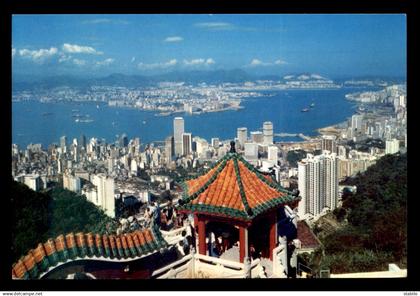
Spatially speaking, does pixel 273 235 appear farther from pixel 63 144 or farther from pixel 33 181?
pixel 33 181

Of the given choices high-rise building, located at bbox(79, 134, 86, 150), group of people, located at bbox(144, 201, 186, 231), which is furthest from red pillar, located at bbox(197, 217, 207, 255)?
high-rise building, located at bbox(79, 134, 86, 150)

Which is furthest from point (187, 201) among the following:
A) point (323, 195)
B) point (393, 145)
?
point (393, 145)

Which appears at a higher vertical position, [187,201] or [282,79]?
[282,79]

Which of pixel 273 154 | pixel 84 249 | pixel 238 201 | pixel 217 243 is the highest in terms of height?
pixel 273 154

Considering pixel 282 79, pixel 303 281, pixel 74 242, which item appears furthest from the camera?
pixel 282 79

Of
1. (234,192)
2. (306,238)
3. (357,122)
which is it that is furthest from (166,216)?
(357,122)

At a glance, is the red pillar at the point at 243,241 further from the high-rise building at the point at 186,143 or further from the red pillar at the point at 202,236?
the high-rise building at the point at 186,143
